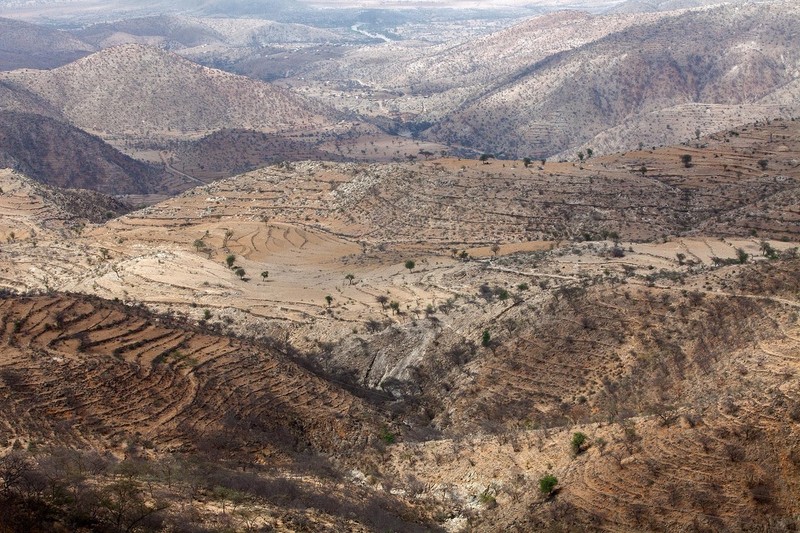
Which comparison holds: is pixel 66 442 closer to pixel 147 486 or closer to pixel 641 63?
pixel 147 486

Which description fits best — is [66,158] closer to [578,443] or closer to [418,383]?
[418,383]

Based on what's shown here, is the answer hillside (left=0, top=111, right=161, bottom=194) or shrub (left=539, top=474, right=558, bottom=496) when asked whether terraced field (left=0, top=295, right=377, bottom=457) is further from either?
hillside (left=0, top=111, right=161, bottom=194)

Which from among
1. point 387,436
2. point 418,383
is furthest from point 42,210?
point 387,436

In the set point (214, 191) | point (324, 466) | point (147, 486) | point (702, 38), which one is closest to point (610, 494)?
point (324, 466)

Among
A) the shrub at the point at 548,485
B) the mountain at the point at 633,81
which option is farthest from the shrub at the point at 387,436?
the mountain at the point at 633,81

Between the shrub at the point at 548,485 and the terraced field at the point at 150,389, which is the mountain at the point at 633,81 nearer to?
the terraced field at the point at 150,389
